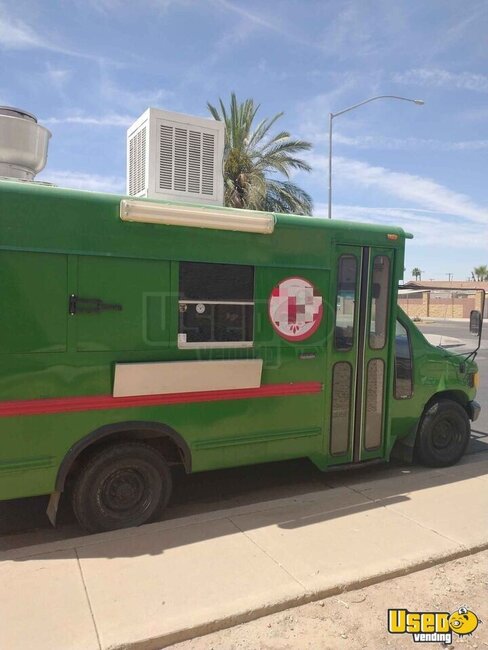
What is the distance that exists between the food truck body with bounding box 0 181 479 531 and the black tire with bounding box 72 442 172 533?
1 centimetres

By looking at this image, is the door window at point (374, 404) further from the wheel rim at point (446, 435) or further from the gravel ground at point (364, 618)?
the gravel ground at point (364, 618)

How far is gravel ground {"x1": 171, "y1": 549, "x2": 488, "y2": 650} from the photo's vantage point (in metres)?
2.80

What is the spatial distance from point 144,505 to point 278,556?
46.7 inches

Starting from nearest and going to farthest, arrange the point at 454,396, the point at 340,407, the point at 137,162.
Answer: the point at 340,407
the point at 137,162
the point at 454,396

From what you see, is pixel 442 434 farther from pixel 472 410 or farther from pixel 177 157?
pixel 177 157

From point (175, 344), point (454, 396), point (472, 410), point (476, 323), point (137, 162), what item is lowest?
point (472, 410)

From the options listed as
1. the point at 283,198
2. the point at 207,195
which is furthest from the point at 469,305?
the point at 207,195

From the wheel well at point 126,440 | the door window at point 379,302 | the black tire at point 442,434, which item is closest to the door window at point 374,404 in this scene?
the door window at point 379,302

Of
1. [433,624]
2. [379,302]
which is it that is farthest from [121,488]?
[379,302]

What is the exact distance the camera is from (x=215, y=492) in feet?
17.0

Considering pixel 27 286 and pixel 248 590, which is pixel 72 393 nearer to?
pixel 27 286

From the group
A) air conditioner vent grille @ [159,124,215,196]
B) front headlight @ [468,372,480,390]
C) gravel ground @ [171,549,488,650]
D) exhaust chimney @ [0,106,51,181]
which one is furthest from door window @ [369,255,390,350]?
exhaust chimney @ [0,106,51,181]

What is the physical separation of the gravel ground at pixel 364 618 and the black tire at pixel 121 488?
1460 mm

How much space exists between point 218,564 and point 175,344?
1628 mm
